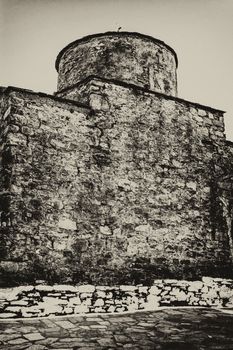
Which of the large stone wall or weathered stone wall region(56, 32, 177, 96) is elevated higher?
weathered stone wall region(56, 32, 177, 96)

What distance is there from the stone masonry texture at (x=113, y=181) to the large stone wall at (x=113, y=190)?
20 mm

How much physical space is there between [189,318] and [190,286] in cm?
137

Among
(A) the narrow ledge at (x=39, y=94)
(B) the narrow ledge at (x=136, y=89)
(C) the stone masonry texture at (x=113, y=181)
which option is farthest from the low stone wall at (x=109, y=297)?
(B) the narrow ledge at (x=136, y=89)

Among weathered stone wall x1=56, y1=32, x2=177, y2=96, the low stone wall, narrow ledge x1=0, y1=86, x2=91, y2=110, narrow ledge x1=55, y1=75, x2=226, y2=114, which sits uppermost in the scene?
weathered stone wall x1=56, y1=32, x2=177, y2=96

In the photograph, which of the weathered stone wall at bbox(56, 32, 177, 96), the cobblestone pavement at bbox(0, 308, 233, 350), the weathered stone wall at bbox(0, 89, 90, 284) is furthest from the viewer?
the weathered stone wall at bbox(56, 32, 177, 96)

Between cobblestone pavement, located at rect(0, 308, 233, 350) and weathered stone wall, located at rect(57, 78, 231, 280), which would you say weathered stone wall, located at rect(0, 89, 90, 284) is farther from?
cobblestone pavement, located at rect(0, 308, 233, 350)

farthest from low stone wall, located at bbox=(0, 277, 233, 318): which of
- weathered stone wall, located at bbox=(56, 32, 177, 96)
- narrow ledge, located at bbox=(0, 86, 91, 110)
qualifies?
weathered stone wall, located at bbox=(56, 32, 177, 96)

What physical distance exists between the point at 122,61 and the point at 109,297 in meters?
5.53

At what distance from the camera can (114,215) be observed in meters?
6.56

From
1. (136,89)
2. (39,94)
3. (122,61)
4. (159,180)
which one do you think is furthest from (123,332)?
(122,61)

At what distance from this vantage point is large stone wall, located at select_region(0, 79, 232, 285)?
587 centimetres

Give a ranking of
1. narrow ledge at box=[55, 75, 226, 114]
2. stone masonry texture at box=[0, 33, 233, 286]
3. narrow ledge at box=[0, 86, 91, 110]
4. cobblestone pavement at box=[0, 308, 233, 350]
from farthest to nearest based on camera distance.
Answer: narrow ledge at box=[55, 75, 226, 114] < narrow ledge at box=[0, 86, 91, 110] < stone masonry texture at box=[0, 33, 233, 286] < cobblestone pavement at box=[0, 308, 233, 350]

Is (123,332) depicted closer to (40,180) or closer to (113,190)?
(113,190)

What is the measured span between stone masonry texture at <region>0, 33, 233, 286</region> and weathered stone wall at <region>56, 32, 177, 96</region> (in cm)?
3
